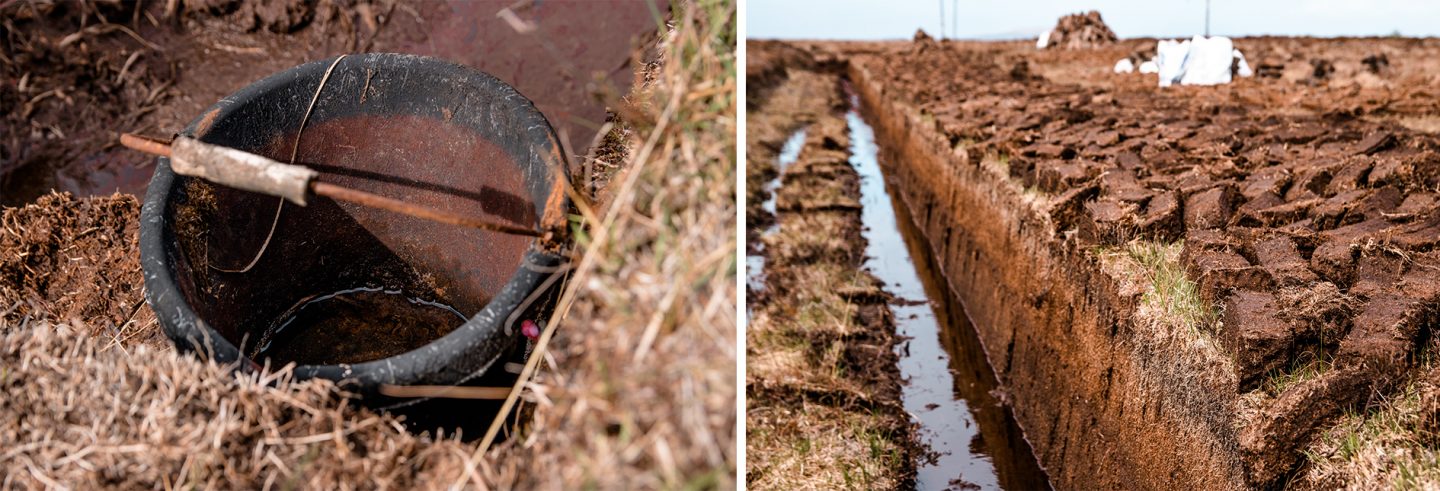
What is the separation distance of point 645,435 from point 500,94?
1712 mm

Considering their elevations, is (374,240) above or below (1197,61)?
above

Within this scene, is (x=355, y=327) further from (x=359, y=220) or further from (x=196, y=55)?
(x=196, y=55)

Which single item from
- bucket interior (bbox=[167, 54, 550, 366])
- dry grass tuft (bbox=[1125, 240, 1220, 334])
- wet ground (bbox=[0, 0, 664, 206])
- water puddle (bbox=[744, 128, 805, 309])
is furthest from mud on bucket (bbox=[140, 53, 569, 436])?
wet ground (bbox=[0, 0, 664, 206])

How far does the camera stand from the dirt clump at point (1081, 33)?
24281 mm

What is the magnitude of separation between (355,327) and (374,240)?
285mm

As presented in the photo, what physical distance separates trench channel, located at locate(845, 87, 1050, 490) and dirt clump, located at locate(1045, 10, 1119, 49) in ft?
53.9

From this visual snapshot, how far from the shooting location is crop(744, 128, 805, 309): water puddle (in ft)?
23.4

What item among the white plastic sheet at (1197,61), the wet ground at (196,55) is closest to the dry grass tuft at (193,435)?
the wet ground at (196,55)

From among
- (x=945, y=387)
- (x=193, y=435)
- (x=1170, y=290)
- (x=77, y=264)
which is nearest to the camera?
(x=193, y=435)

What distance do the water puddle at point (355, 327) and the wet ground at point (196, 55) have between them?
2729mm

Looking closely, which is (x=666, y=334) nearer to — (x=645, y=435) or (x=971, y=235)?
(x=645, y=435)

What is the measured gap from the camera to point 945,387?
6105 millimetres

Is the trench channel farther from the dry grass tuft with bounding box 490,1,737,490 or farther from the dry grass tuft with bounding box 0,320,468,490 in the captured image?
the dry grass tuft with bounding box 490,1,737,490

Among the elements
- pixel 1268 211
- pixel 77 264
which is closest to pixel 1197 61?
pixel 1268 211
